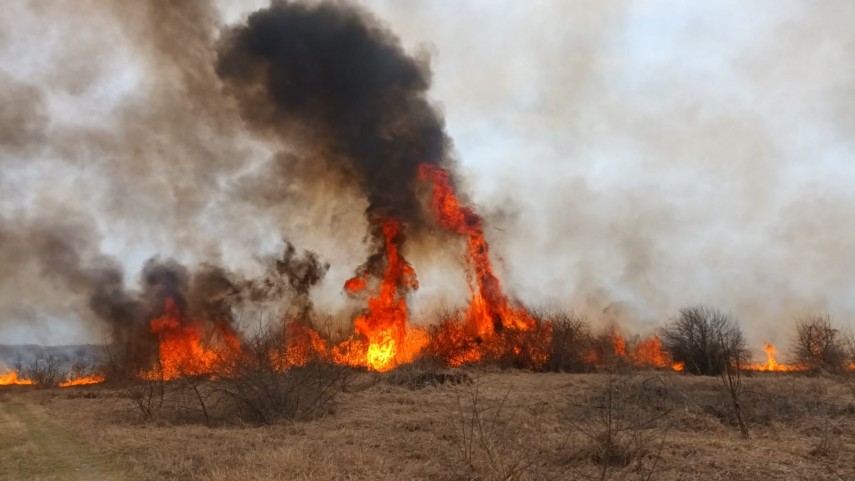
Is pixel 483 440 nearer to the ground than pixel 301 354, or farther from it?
nearer to the ground

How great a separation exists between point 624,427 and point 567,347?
21790 mm

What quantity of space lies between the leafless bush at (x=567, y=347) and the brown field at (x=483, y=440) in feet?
45.3

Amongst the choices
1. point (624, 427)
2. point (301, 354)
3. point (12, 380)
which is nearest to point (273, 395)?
point (301, 354)

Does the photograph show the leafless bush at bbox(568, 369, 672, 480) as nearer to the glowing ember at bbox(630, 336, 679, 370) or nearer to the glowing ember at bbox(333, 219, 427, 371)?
the glowing ember at bbox(333, 219, 427, 371)

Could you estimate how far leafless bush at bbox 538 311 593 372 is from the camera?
108 ft

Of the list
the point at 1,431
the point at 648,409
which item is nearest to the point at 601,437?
the point at 648,409

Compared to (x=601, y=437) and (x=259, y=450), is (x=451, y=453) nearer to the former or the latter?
(x=601, y=437)

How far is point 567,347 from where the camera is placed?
109 feet

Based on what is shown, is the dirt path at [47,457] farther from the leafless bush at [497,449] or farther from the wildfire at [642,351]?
the wildfire at [642,351]

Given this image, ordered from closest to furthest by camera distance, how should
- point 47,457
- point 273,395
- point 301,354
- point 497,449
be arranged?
point 497,449, point 47,457, point 273,395, point 301,354

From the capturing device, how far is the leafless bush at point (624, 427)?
29.5 ft

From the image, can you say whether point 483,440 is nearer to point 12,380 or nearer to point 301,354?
point 301,354

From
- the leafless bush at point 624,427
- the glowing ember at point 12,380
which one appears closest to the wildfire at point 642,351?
the leafless bush at point 624,427

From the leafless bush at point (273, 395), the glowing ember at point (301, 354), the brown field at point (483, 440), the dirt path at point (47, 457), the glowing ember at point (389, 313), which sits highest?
the glowing ember at point (389, 313)
